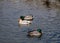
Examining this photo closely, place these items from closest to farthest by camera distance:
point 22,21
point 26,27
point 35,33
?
point 35,33 < point 26,27 < point 22,21

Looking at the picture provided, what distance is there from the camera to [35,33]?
63.3ft

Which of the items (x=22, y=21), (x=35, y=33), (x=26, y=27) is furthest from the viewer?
(x=22, y=21)

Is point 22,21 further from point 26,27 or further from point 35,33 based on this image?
point 35,33

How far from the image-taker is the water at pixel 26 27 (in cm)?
1837

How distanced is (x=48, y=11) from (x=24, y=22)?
12.2 ft

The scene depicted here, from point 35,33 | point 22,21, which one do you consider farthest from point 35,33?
point 22,21

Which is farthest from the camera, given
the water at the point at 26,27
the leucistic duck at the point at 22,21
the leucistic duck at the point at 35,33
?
the leucistic duck at the point at 22,21

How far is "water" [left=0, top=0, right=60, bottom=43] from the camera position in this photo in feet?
60.3

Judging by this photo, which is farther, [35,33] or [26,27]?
[26,27]

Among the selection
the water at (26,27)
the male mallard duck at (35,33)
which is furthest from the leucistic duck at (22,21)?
the male mallard duck at (35,33)

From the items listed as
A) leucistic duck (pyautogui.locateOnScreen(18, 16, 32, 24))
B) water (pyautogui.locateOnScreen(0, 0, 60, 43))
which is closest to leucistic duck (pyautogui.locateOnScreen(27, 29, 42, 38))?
water (pyautogui.locateOnScreen(0, 0, 60, 43))

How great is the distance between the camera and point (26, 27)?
20766 millimetres

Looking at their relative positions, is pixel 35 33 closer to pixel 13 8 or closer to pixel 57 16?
pixel 57 16

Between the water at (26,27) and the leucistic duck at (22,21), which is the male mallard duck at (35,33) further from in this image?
the leucistic duck at (22,21)
